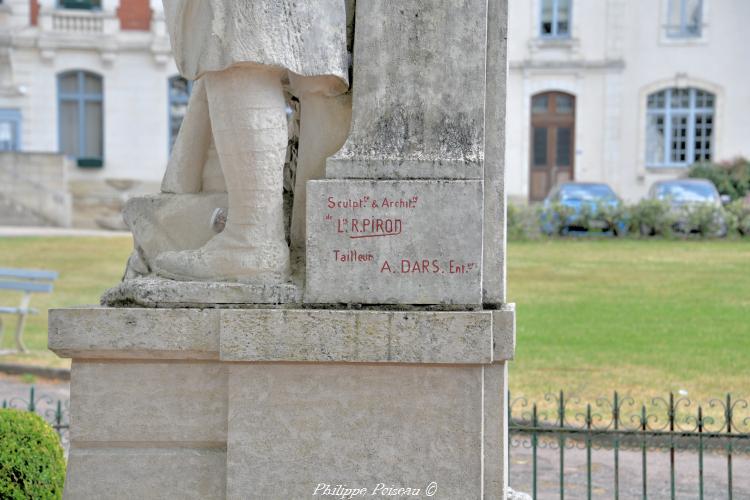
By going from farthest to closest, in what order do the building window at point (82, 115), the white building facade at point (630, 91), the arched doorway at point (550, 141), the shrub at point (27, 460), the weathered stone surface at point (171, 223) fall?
the arched doorway at point (550, 141)
the white building facade at point (630, 91)
the building window at point (82, 115)
the shrub at point (27, 460)
the weathered stone surface at point (171, 223)

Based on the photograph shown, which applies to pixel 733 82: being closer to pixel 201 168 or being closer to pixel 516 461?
pixel 516 461

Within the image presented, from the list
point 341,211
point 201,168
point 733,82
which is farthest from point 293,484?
point 733,82

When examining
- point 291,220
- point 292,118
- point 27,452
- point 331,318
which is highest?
point 292,118

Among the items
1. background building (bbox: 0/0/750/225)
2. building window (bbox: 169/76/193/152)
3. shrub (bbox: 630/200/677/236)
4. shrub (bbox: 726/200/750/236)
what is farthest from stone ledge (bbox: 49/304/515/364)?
building window (bbox: 169/76/193/152)

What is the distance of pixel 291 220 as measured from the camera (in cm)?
455

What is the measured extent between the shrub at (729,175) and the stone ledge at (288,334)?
3184 centimetres

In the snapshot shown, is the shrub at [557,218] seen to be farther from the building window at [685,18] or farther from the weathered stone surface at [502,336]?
the weathered stone surface at [502,336]

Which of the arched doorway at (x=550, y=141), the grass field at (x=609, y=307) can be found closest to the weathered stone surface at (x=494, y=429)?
the grass field at (x=609, y=307)

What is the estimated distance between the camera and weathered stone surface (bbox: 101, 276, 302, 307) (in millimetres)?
4266

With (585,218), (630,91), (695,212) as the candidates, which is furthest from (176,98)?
(695,212)

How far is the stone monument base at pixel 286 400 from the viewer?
415cm

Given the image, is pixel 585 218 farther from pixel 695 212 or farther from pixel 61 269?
pixel 61 269

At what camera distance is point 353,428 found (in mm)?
4215

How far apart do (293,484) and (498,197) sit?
3.82 ft
